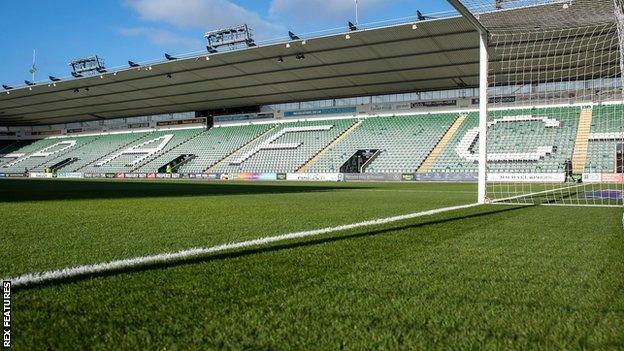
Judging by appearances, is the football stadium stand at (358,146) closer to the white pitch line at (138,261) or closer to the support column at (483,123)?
the support column at (483,123)

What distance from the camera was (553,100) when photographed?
2233cm

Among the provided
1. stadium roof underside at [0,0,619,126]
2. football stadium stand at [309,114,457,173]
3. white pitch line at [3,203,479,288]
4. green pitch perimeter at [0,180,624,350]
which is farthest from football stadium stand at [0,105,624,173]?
white pitch line at [3,203,479,288]

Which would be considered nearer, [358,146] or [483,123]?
[483,123]

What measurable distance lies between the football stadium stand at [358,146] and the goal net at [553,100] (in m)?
0.11

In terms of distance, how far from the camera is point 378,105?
3703 cm

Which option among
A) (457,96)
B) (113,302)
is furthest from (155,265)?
(457,96)

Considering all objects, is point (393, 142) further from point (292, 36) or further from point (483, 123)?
point (483, 123)

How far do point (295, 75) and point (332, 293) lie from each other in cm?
3048

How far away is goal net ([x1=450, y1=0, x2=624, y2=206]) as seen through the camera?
954 centimetres

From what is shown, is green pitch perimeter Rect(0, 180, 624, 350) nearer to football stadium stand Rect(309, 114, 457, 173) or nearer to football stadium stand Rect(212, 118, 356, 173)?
football stadium stand Rect(309, 114, 457, 173)

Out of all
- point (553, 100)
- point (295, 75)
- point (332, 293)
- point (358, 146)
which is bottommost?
point (332, 293)

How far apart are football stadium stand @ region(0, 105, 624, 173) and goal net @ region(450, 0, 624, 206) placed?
11 centimetres

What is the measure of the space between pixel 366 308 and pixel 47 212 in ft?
20.9

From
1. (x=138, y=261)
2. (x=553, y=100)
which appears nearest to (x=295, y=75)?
(x=553, y=100)
